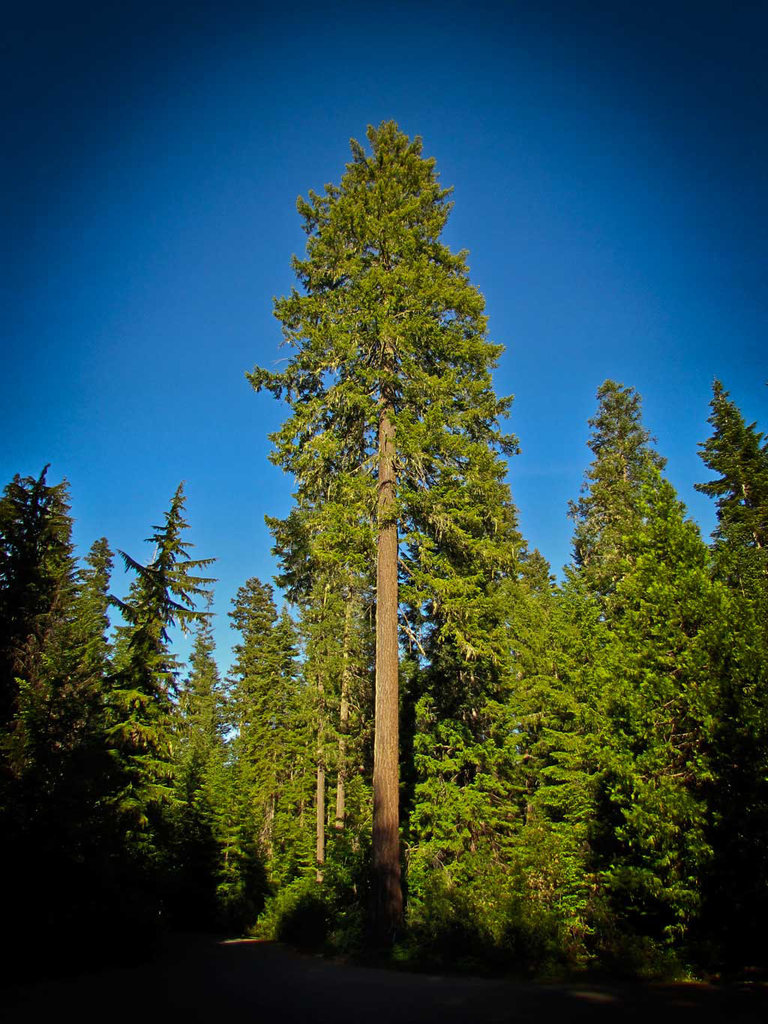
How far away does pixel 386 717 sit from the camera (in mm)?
10828

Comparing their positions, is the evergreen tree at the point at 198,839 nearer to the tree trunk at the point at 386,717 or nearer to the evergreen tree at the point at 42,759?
the evergreen tree at the point at 42,759

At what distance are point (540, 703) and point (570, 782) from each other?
117 inches

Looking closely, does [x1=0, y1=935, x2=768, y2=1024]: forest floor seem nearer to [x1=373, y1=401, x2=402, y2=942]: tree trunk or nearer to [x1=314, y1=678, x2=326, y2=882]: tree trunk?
[x1=373, y1=401, x2=402, y2=942]: tree trunk

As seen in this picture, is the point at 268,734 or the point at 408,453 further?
the point at 268,734

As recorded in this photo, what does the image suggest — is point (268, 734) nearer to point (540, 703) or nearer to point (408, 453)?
point (540, 703)

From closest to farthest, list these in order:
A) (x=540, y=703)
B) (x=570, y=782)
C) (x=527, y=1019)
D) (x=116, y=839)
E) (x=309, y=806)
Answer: (x=527, y=1019) < (x=116, y=839) < (x=570, y=782) < (x=540, y=703) < (x=309, y=806)

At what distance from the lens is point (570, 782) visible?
16609mm

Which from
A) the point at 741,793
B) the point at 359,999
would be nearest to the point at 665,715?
the point at 741,793

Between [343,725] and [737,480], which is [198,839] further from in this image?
[737,480]

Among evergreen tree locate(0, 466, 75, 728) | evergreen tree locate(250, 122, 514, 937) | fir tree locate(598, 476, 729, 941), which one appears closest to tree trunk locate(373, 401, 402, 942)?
evergreen tree locate(250, 122, 514, 937)

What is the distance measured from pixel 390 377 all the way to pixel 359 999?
1117cm

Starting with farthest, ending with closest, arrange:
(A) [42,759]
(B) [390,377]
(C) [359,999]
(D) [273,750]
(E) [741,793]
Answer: (D) [273,750] → (B) [390,377] → (A) [42,759] → (E) [741,793] → (C) [359,999]

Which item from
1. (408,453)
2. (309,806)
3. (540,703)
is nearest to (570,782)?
(540,703)

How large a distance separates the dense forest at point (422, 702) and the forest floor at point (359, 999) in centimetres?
145
